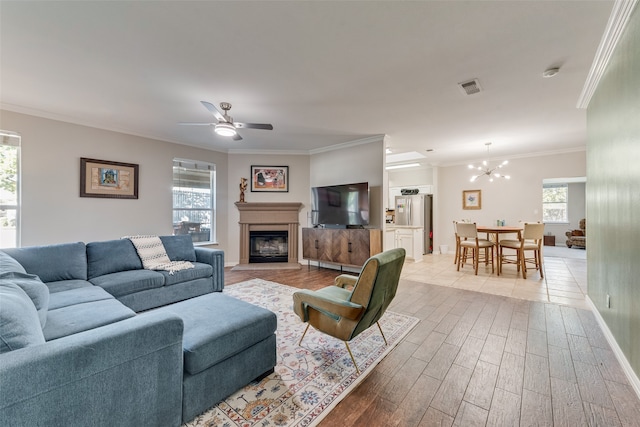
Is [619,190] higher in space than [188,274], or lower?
higher

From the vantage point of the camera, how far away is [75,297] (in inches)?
89.0

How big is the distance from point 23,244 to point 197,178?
8.87 feet

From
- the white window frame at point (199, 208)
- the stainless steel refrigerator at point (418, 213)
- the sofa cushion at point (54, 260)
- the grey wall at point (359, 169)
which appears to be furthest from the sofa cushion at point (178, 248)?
the stainless steel refrigerator at point (418, 213)

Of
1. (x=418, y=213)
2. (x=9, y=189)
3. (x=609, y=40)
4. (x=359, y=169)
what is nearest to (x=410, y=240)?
(x=418, y=213)

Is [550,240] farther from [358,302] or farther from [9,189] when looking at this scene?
[9,189]

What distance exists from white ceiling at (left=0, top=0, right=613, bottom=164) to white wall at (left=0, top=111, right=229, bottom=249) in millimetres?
265

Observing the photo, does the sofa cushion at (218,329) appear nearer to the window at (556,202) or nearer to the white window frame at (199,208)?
the white window frame at (199,208)

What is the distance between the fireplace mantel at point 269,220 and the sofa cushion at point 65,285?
125 inches

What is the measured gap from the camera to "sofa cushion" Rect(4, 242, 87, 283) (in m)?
2.63

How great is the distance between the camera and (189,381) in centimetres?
144

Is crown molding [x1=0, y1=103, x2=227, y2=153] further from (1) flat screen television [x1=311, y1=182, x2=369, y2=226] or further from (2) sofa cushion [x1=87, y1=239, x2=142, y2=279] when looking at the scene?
(1) flat screen television [x1=311, y1=182, x2=369, y2=226]

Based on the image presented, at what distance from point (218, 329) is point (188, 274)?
2.13m

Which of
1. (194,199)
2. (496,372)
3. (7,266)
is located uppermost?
(194,199)

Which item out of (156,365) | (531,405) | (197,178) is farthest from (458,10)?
(197,178)
